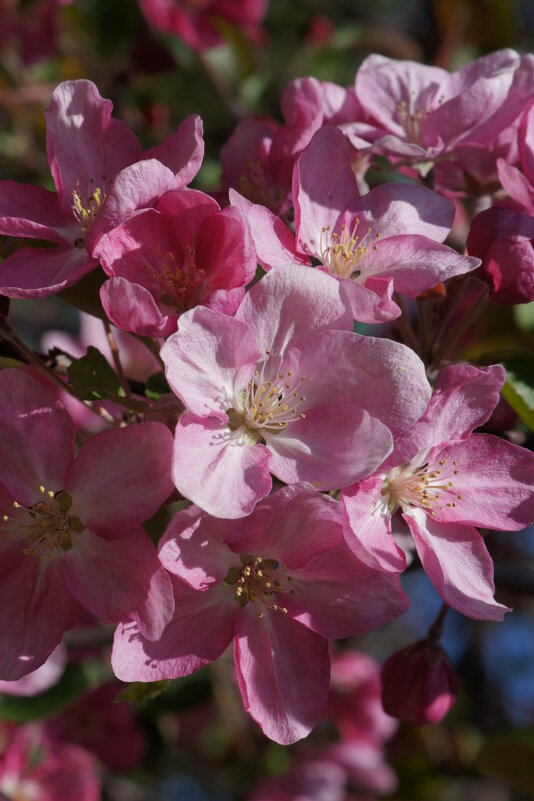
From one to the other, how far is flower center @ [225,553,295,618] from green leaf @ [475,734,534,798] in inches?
50.3

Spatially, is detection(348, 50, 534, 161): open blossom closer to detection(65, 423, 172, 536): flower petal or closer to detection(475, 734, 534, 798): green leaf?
detection(65, 423, 172, 536): flower petal

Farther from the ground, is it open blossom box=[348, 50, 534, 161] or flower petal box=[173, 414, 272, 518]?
open blossom box=[348, 50, 534, 161]

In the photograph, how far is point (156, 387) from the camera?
114 cm

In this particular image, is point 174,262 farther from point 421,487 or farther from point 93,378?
point 421,487

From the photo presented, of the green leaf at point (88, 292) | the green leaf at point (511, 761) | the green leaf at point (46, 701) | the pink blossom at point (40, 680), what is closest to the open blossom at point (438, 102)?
the green leaf at point (88, 292)

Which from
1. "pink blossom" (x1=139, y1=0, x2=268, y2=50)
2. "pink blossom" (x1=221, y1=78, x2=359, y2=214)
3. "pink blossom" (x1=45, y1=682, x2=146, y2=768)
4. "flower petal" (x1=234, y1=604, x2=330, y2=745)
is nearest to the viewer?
"flower petal" (x1=234, y1=604, x2=330, y2=745)

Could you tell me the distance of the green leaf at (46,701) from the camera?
5.90 ft

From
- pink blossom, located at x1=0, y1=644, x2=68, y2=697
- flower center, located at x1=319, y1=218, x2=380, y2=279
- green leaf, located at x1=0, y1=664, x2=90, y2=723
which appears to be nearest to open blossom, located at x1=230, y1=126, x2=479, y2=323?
flower center, located at x1=319, y1=218, x2=380, y2=279

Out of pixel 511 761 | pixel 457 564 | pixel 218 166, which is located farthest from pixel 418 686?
pixel 218 166

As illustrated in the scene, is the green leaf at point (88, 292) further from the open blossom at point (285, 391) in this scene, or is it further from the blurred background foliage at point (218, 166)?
the blurred background foliage at point (218, 166)

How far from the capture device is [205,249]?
3.44ft

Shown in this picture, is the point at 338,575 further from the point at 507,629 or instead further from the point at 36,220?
the point at 507,629

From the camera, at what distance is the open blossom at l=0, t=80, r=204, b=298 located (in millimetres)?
1022

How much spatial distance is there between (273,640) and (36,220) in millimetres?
601
